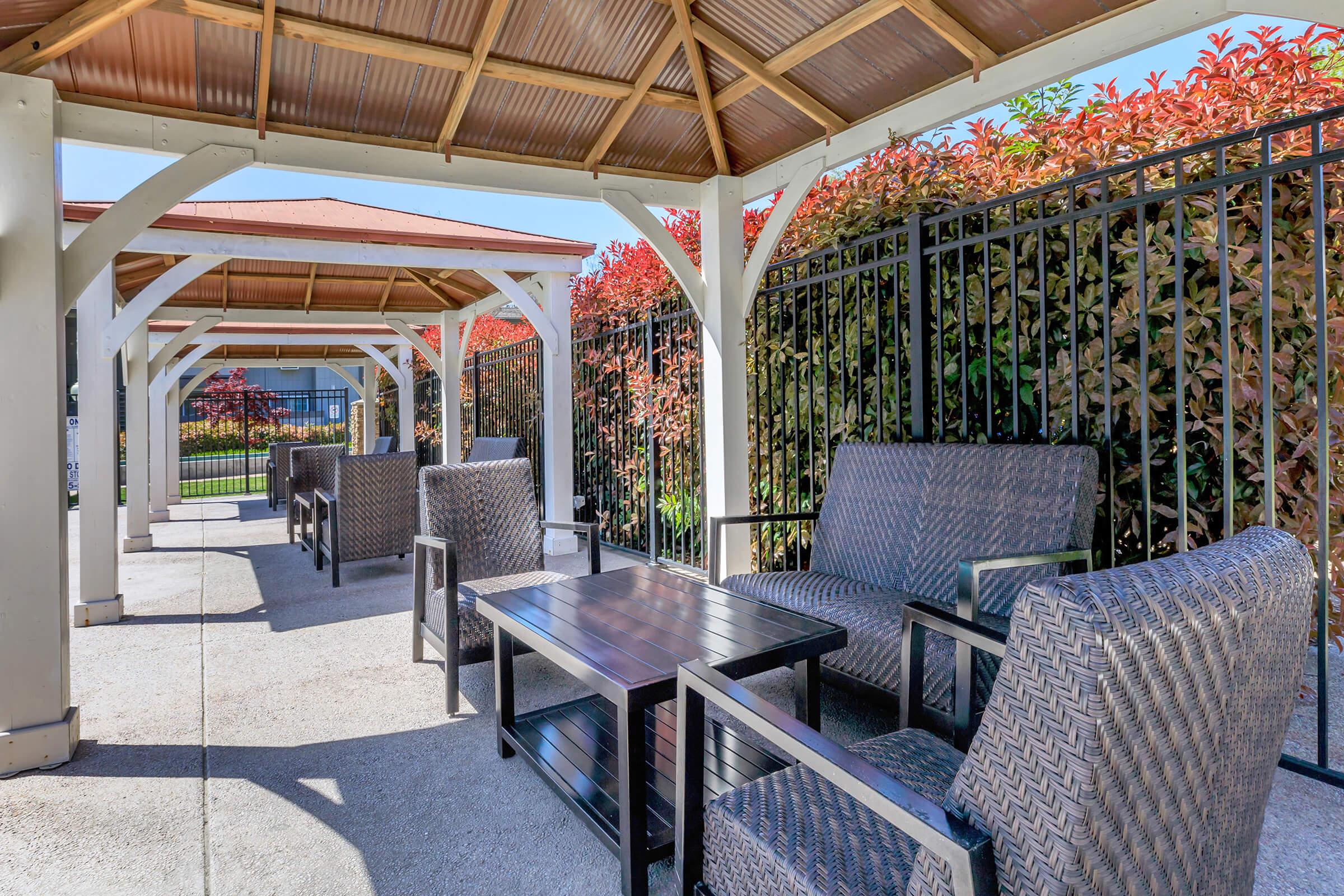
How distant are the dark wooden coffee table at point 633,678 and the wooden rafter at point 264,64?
2.43 metres

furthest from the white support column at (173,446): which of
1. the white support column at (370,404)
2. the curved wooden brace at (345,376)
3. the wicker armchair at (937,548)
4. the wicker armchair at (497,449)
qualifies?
the wicker armchair at (937,548)

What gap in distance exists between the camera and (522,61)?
10.9ft

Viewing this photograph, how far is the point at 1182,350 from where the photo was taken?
235 centimetres

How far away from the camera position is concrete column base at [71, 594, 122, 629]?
419cm

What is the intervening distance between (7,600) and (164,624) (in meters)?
1.93

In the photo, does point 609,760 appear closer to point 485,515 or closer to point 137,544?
point 485,515

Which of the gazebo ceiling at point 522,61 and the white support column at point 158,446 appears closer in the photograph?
the gazebo ceiling at point 522,61

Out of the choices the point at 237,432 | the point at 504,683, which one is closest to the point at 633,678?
the point at 504,683

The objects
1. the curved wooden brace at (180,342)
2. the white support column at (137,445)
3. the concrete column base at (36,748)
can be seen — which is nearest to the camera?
the concrete column base at (36,748)

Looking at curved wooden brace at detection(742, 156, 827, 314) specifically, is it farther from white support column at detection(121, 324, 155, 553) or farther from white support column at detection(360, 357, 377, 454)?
white support column at detection(360, 357, 377, 454)

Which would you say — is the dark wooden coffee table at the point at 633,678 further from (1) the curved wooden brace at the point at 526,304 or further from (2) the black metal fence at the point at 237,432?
(2) the black metal fence at the point at 237,432

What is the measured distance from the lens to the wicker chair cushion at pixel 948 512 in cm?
251

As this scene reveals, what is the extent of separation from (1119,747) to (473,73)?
348cm

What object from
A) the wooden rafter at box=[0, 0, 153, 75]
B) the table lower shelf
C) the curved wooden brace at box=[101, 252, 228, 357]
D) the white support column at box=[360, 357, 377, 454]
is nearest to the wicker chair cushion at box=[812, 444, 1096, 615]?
the table lower shelf
